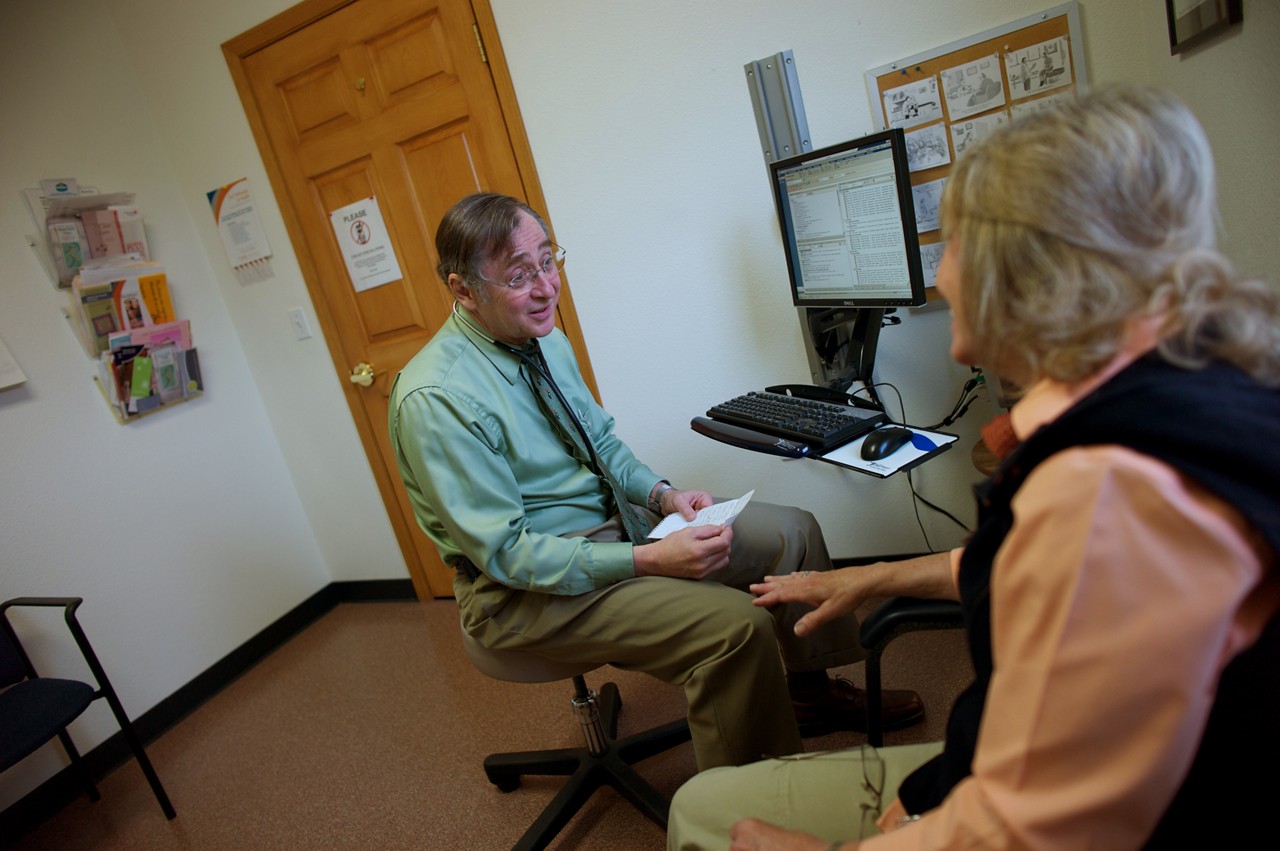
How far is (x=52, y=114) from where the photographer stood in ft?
8.19

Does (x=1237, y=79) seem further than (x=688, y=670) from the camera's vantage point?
No

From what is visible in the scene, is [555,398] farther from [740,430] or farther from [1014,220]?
[1014,220]

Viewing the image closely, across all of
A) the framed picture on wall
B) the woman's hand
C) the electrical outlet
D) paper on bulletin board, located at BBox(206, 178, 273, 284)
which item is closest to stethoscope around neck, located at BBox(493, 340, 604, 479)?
the woman's hand

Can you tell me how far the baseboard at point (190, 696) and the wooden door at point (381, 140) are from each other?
651 mm

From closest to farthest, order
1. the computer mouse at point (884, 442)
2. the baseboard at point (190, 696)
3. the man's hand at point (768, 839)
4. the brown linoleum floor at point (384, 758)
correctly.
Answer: the man's hand at point (768, 839), the computer mouse at point (884, 442), the brown linoleum floor at point (384, 758), the baseboard at point (190, 696)

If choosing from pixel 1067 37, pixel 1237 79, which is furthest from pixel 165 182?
pixel 1237 79

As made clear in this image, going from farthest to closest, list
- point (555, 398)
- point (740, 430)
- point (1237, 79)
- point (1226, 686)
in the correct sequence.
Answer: point (740, 430) < point (555, 398) < point (1237, 79) < point (1226, 686)

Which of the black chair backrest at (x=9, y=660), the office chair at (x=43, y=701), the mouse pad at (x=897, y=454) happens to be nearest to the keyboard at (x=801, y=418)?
the mouse pad at (x=897, y=454)

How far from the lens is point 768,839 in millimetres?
836

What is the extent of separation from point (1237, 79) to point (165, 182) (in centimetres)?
332

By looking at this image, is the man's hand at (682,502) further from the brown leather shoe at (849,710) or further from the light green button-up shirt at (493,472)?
the brown leather shoe at (849,710)

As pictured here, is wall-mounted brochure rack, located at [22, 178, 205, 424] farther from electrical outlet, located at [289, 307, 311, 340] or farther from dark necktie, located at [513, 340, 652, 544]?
dark necktie, located at [513, 340, 652, 544]

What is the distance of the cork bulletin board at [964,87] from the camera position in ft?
5.70

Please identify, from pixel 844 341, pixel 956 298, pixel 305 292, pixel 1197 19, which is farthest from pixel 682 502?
pixel 305 292
